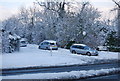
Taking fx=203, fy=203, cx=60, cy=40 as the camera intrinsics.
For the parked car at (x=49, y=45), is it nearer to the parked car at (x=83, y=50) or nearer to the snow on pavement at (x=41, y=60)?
the parked car at (x=83, y=50)

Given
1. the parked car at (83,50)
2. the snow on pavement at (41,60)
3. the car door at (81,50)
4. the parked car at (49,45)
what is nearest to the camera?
the snow on pavement at (41,60)

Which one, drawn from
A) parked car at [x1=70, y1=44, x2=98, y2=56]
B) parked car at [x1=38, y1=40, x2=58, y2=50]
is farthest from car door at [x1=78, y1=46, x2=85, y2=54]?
parked car at [x1=38, y1=40, x2=58, y2=50]

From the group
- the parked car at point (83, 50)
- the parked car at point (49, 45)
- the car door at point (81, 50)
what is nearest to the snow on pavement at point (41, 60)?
the parked car at point (83, 50)

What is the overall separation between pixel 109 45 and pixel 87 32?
4983 mm

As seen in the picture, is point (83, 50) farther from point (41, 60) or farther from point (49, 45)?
point (49, 45)

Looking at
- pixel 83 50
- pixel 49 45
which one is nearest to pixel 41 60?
pixel 83 50

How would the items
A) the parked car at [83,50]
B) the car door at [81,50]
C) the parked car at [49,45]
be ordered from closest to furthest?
the parked car at [83,50]
the car door at [81,50]
the parked car at [49,45]

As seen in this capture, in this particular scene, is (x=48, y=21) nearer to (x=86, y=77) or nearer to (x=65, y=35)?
(x=65, y=35)

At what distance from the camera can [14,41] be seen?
1352 inches

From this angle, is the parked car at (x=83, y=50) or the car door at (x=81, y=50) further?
the car door at (x=81, y=50)

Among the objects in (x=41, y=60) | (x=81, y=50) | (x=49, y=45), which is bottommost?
(x=49, y=45)

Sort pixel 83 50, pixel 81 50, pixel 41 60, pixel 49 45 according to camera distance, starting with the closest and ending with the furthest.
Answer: pixel 41 60 → pixel 83 50 → pixel 81 50 → pixel 49 45

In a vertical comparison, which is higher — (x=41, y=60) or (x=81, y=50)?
(x=41, y=60)

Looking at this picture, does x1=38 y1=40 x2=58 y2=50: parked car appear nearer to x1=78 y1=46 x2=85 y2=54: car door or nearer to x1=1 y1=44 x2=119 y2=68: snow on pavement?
x1=78 y1=46 x2=85 y2=54: car door
